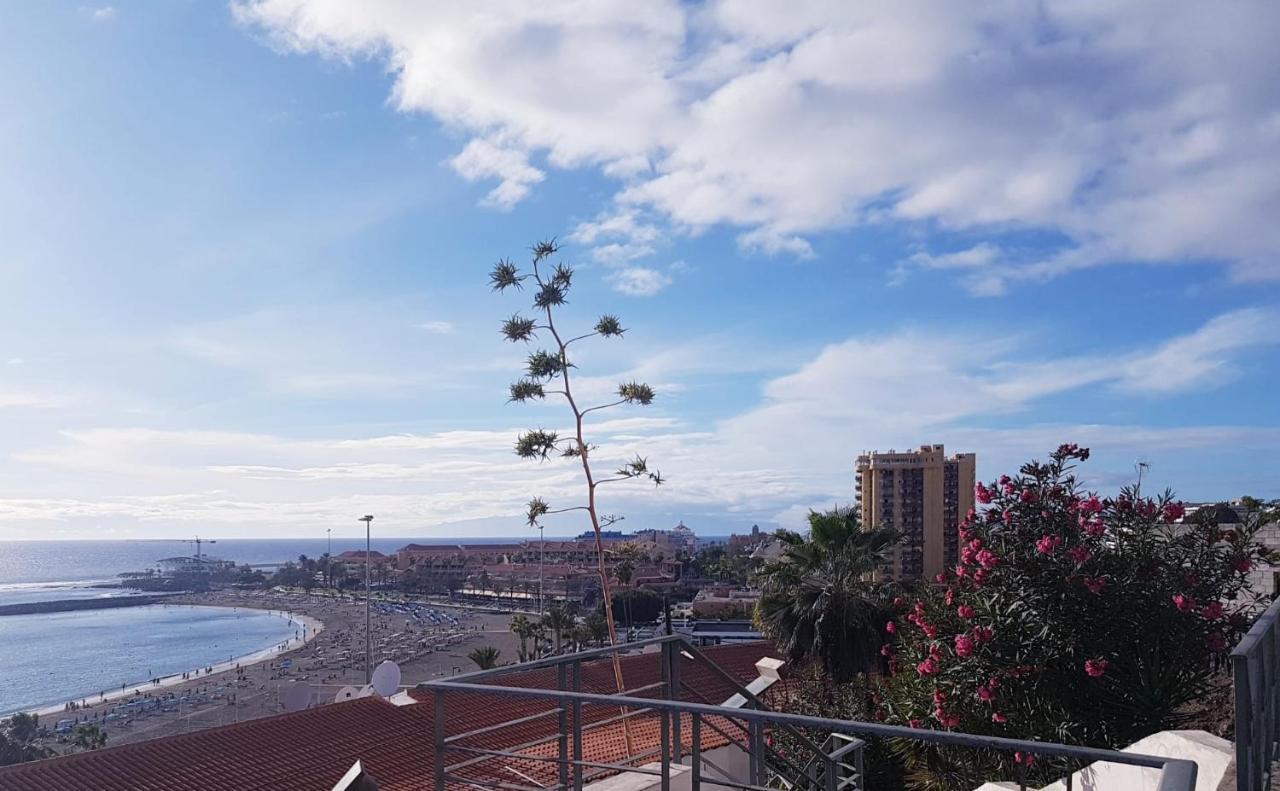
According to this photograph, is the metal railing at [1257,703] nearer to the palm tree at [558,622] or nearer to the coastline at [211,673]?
the palm tree at [558,622]

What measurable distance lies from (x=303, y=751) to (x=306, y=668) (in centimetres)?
7024

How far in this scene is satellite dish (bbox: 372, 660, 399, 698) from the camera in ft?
60.8

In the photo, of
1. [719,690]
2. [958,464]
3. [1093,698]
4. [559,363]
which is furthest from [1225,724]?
[958,464]

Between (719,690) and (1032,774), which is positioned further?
(719,690)

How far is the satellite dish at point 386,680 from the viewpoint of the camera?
60.8 ft

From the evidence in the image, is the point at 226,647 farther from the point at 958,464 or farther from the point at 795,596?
the point at 795,596

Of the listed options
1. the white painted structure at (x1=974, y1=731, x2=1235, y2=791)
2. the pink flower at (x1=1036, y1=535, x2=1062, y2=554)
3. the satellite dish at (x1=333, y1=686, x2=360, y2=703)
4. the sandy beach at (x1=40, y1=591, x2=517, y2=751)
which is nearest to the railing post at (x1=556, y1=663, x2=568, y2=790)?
the white painted structure at (x1=974, y1=731, x2=1235, y2=791)

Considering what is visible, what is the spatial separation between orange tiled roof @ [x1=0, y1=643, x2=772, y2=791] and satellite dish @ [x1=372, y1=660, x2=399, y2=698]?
105 centimetres

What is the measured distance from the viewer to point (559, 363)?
523 inches

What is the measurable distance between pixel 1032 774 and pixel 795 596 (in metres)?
11.8

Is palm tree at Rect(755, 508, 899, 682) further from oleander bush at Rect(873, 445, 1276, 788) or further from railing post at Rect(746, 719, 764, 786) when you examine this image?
railing post at Rect(746, 719, 764, 786)

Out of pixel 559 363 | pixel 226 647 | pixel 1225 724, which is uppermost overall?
pixel 559 363

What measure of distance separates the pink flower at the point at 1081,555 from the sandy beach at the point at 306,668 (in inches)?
853

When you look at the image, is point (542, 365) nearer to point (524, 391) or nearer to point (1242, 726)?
point (524, 391)
